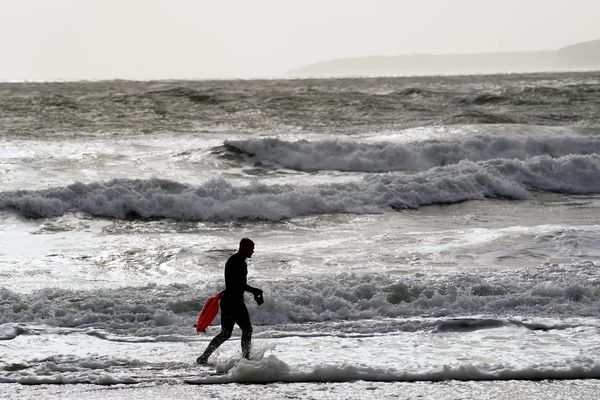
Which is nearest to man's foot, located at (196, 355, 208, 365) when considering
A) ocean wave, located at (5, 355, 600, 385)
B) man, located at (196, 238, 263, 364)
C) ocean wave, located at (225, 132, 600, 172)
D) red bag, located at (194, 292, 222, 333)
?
man, located at (196, 238, 263, 364)

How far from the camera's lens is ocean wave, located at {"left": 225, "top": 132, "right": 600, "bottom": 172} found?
933 inches

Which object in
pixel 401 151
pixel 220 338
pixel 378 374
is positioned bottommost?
pixel 378 374

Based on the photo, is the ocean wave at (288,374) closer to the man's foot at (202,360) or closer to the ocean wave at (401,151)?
the man's foot at (202,360)

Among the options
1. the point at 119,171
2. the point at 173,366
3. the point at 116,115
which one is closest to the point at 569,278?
the point at 173,366

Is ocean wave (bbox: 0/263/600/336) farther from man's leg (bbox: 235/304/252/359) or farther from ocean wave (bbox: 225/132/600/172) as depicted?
ocean wave (bbox: 225/132/600/172)

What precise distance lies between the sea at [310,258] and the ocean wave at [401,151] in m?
0.08

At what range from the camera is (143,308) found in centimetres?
1015

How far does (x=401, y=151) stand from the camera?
2403 cm

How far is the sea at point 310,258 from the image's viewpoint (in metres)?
7.91

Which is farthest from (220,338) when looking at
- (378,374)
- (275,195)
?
(275,195)

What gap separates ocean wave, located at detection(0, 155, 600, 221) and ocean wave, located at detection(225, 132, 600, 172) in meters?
2.62

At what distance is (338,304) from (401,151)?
559 inches

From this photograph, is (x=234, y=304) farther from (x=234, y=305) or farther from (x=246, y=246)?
(x=246, y=246)

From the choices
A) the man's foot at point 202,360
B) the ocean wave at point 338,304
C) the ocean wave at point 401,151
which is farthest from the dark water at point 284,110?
the man's foot at point 202,360
